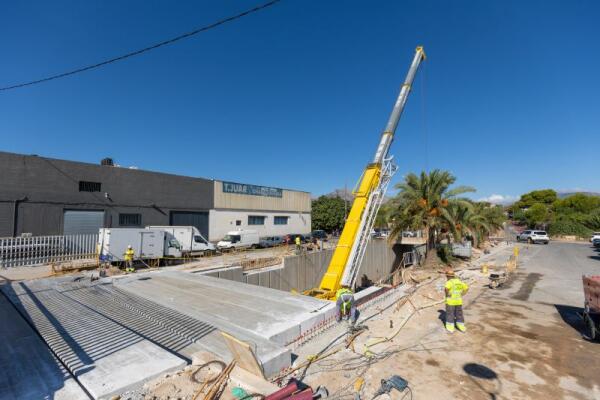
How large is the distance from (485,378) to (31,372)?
783cm

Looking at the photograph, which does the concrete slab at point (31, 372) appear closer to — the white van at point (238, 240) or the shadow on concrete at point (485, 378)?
the shadow on concrete at point (485, 378)

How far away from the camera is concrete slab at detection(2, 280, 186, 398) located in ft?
15.3

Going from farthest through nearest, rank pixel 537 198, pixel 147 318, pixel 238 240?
1. pixel 537 198
2. pixel 238 240
3. pixel 147 318

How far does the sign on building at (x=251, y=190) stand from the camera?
122ft

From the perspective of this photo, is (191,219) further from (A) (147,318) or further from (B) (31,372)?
(B) (31,372)

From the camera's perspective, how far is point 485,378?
5621 millimetres

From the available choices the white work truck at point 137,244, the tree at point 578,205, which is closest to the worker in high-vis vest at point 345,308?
the white work truck at point 137,244

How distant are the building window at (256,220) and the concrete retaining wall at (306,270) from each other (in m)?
16.3

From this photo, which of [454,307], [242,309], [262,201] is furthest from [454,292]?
[262,201]

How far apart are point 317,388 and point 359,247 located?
24.0 ft

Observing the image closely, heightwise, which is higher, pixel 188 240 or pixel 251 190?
pixel 251 190

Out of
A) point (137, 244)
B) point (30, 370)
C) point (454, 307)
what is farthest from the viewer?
point (137, 244)

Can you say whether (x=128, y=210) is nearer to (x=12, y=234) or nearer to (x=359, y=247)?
(x=12, y=234)

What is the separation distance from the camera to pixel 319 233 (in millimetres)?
43781
